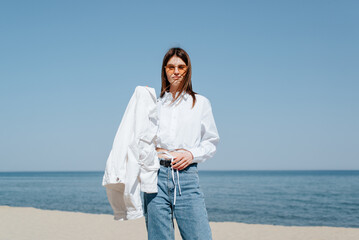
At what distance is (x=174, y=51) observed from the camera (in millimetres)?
2381

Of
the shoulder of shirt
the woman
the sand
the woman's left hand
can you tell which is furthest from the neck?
the sand

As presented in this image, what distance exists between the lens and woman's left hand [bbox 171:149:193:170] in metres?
2.10

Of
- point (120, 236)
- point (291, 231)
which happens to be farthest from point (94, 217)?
point (291, 231)

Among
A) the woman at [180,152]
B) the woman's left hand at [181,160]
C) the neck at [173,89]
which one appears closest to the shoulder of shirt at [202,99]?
the woman at [180,152]

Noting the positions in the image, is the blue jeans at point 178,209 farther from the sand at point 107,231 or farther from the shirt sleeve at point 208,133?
the sand at point 107,231

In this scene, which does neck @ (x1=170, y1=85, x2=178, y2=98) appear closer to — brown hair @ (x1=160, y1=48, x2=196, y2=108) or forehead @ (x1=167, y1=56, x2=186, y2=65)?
brown hair @ (x1=160, y1=48, x2=196, y2=108)

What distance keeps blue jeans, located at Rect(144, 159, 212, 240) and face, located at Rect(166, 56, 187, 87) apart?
629mm

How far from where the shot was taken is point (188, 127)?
7.30 feet

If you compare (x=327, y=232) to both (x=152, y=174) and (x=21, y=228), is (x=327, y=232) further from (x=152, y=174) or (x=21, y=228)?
(x=152, y=174)

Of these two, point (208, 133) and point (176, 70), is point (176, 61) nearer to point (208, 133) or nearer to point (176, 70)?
point (176, 70)

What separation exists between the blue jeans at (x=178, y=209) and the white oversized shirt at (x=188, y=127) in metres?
0.16

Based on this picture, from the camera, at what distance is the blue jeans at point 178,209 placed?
6.84ft

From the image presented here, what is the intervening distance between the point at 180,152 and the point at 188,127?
0.18 meters

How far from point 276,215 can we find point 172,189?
1471 centimetres
